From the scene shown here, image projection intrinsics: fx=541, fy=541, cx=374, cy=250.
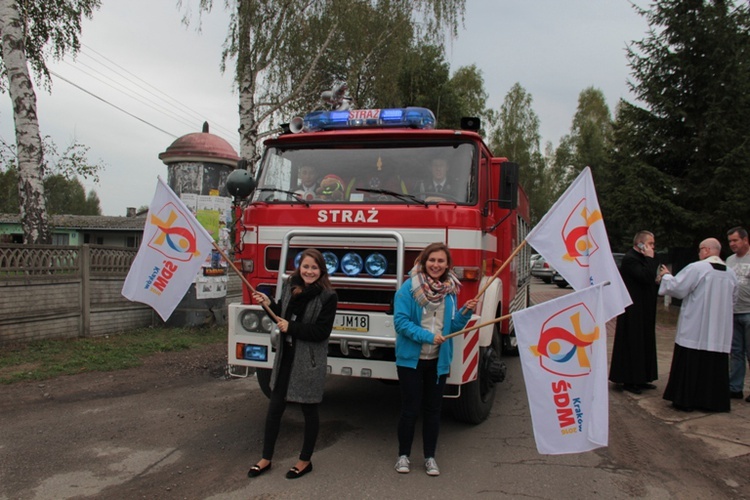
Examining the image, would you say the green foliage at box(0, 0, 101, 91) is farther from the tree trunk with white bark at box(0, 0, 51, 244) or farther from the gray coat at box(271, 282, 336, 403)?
the gray coat at box(271, 282, 336, 403)

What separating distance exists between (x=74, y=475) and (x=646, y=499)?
3.93 metres

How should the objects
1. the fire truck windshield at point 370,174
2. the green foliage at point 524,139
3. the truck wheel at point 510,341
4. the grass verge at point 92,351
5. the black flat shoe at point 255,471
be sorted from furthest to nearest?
1. the green foliage at point 524,139
2. the truck wheel at point 510,341
3. the grass verge at point 92,351
4. the fire truck windshield at point 370,174
5. the black flat shoe at point 255,471

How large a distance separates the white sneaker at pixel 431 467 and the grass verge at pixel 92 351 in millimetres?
4716

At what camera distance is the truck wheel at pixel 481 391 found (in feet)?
15.6

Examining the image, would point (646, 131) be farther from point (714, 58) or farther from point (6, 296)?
point (6, 296)

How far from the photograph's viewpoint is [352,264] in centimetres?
450

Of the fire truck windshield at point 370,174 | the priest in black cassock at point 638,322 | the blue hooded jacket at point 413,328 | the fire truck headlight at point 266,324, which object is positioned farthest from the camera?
the priest in black cassock at point 638,322

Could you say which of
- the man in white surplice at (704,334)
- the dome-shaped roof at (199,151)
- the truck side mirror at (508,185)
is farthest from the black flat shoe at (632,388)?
the dome-shaped roof at (199,151)

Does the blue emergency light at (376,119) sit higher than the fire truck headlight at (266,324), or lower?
higher

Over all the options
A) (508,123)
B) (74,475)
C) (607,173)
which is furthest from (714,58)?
(508,123)

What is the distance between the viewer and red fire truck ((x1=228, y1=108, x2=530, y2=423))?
434 cm

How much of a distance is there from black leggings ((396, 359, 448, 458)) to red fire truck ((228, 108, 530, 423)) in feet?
0.78

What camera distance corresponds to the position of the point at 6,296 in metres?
7.25

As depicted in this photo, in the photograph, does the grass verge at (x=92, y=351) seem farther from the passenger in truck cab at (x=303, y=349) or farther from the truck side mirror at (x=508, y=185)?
the truck side mirror at (x=508, y=185)
